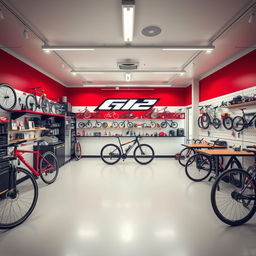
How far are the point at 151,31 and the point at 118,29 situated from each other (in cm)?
63

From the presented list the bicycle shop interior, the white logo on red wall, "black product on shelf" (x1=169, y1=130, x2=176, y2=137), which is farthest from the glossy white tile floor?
the white logo on red wall

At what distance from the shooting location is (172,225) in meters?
2.20

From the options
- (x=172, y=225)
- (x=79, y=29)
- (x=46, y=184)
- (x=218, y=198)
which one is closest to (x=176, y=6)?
(x=79, y=29)

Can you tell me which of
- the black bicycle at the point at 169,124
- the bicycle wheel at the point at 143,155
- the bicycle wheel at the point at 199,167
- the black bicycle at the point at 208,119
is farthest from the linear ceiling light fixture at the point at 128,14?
the black bicycle at the point at 169,124

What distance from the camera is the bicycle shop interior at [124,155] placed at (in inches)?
79.6

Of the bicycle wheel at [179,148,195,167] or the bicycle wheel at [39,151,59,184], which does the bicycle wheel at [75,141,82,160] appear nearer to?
the bicycle wheel at [39,151,59,184]

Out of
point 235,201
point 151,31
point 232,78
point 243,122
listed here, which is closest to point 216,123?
point 243,122

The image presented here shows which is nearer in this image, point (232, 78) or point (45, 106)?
point (232, 78)

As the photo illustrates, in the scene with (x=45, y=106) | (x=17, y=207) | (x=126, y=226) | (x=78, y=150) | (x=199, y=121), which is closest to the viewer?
(x=126, y=226)

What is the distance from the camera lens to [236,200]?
226 cm

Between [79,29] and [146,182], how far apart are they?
3583mm

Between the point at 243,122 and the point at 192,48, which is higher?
the point at 192,48

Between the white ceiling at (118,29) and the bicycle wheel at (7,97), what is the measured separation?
0.93 meters

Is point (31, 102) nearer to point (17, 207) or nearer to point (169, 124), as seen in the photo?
point (17, 207)
